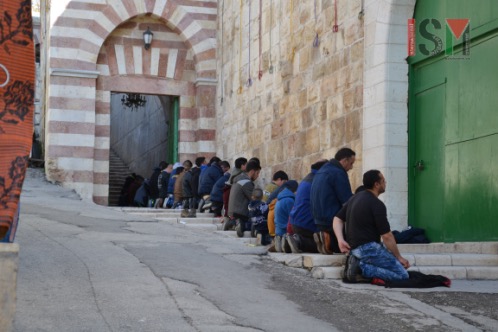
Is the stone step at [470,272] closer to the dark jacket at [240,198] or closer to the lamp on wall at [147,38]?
the dark jacket at [240,198]

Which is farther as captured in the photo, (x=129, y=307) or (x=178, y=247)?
(x=178, y=247)

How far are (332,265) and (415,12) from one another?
3.60 m

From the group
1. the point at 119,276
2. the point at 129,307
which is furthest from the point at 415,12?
the point at 129,307

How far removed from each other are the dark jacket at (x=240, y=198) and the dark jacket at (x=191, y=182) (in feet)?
8.79

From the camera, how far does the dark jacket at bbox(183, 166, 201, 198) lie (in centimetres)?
1462

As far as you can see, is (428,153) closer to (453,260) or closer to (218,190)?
(453,260)

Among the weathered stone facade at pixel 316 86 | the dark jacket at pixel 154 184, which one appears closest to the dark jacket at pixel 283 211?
the weathered stone facade at pixel 316 86

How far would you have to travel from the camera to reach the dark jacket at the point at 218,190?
13.5 metres

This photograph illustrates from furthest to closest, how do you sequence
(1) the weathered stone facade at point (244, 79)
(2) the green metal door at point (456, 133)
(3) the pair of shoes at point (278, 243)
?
(1) the weathered stone facade at point (244, 79), (3) the pair of shoes at point (278, 243), (2) the green metal door at point (456, 133)

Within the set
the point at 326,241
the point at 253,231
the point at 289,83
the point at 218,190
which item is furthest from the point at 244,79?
the point at 326,241

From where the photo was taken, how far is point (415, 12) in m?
10.1

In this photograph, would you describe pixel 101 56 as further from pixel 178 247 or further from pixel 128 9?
pixel 178 247

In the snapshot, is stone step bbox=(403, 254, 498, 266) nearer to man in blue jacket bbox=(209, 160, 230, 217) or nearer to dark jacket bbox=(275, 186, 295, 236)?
dark jacket bbox=(275, 186, 295, 236)

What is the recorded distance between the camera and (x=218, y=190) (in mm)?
13664
